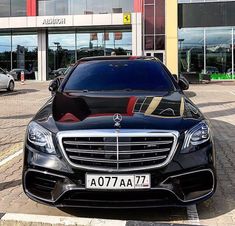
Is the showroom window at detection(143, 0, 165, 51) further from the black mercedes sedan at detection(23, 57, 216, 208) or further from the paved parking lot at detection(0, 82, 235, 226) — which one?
the black mercedes sedan at detection(23, 57, 216, 208)

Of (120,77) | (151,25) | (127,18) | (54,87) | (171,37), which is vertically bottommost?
(54,87)

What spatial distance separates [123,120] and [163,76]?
2.02 m

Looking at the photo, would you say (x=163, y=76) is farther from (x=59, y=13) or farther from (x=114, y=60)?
(x=59, y=13)

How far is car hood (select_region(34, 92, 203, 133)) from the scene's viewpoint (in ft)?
13.7

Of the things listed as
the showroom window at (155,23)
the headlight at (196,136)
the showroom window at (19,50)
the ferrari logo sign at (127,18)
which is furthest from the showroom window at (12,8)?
the headlight at (196,136)

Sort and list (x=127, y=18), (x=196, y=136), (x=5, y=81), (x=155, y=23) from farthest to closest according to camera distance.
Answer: (x=155, y=23)
(x=127, y=18)
(x=5, y=81)
(x=196, y=136)

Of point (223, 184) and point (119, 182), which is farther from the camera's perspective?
point (223, 184)

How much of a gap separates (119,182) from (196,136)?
0.86m

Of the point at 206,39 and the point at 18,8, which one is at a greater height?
the point at 18,8

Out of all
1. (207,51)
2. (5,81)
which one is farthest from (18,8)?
(5,81)

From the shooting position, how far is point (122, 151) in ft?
13.2

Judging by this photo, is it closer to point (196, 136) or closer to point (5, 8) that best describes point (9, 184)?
point (196, 136)

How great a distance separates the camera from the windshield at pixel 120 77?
5746 millimetres

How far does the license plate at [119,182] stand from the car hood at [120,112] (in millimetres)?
455
